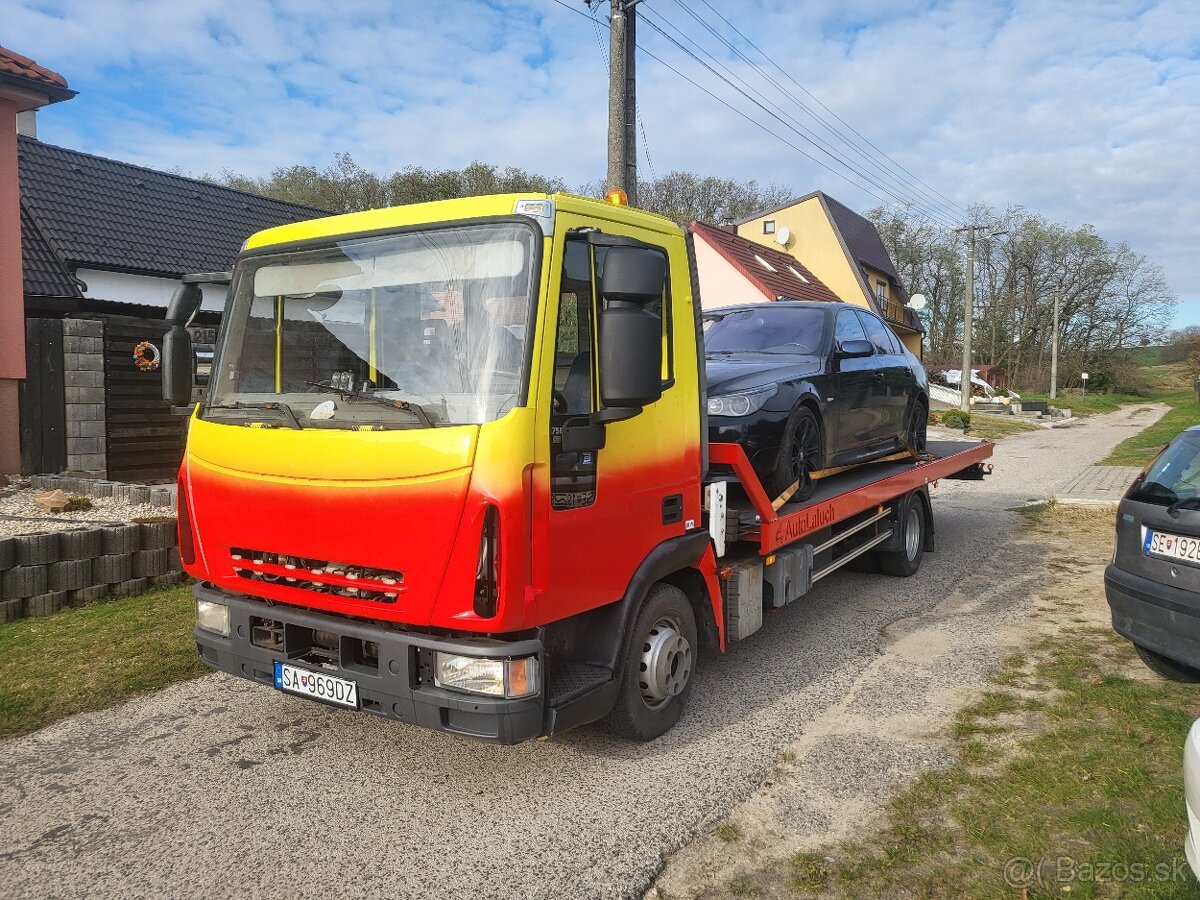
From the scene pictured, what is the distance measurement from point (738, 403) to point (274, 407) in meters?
2.82

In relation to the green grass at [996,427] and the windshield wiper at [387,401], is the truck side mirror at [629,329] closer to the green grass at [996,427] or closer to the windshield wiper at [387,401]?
the windshield wiper at [387,401]

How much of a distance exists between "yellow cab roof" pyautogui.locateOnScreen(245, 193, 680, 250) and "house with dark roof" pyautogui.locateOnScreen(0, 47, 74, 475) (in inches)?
269

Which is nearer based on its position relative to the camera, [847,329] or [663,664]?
[663,664]

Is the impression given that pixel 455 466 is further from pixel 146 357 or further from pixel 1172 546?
pixel 146 357

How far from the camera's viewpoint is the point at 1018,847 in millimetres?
3186

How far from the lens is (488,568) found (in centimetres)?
308

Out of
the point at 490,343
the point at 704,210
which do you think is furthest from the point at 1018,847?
the point at 704,210

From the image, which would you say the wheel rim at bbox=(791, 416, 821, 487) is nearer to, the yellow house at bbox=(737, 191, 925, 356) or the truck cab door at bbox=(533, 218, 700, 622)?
the truck cab door at bbox=(533, 218, 700, 622)

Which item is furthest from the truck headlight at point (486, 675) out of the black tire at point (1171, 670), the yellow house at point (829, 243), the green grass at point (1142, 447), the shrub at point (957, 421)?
the yellow house at point (829, 243)

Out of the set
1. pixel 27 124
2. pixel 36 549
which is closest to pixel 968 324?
pixel 27 124

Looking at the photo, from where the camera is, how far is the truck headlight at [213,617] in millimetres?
3779

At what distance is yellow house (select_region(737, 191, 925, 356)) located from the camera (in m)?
34.4

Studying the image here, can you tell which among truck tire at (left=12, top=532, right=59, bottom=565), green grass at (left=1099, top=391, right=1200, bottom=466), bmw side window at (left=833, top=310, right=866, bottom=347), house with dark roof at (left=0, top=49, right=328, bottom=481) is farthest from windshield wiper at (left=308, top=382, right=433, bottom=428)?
green grass at (left=1099, top=391, right=1200, bottom=466)

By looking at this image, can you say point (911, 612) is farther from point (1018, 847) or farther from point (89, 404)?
point (89, 404)
